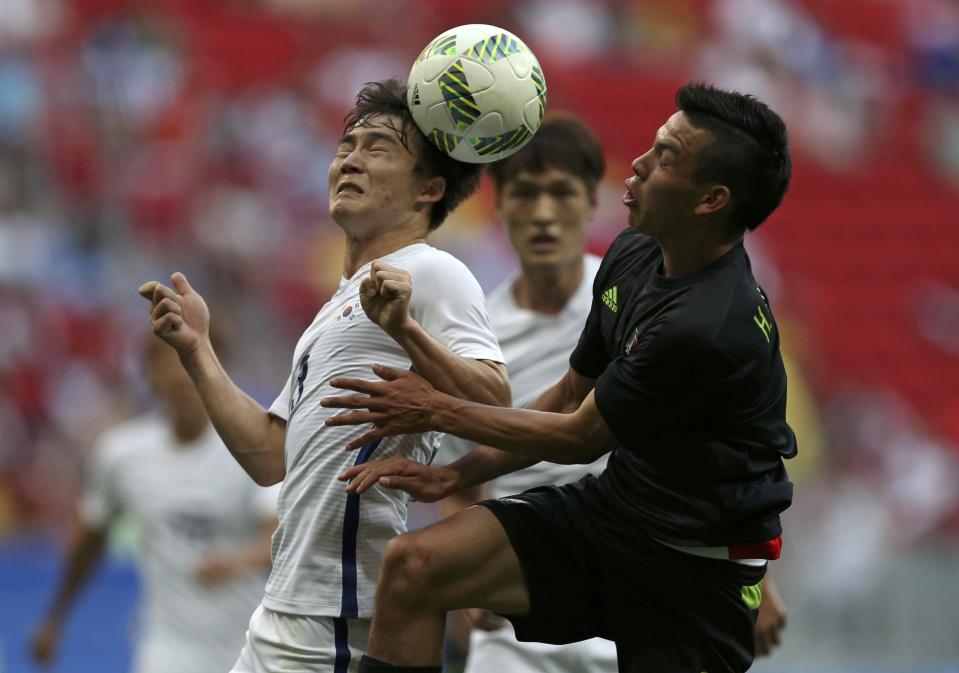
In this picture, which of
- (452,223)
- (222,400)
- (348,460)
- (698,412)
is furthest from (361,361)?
(452,223)

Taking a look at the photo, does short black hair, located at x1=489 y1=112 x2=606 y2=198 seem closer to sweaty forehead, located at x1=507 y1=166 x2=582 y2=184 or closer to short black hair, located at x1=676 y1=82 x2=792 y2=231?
sweaty forehead, located at x1=507 y1=166 x2=582 y2=184

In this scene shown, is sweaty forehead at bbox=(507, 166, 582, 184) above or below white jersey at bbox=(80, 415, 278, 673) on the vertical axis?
above

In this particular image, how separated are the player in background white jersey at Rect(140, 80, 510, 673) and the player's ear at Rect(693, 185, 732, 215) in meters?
0.65

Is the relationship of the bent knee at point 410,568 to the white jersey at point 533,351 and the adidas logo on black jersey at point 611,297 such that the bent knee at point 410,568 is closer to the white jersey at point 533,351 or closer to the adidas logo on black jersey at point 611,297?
the adidas logo on black jersey at point 611,297

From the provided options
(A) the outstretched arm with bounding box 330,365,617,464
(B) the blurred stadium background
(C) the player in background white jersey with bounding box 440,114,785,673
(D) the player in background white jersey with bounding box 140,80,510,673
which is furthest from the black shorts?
(B) the blurred stadium background

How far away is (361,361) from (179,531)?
119 inches

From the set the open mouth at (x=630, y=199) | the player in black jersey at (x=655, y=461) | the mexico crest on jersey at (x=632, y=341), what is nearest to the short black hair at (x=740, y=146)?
the player in black jersey at (x=655, y=461)

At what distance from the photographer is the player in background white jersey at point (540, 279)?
18.2 ft

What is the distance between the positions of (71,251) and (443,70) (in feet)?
32.2

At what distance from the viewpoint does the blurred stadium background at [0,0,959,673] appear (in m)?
12.5

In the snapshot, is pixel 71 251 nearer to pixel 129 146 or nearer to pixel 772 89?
pixel 129 146

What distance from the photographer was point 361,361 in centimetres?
412

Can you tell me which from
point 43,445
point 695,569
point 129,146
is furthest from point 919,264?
point 695,569

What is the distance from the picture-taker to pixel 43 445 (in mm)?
12539
